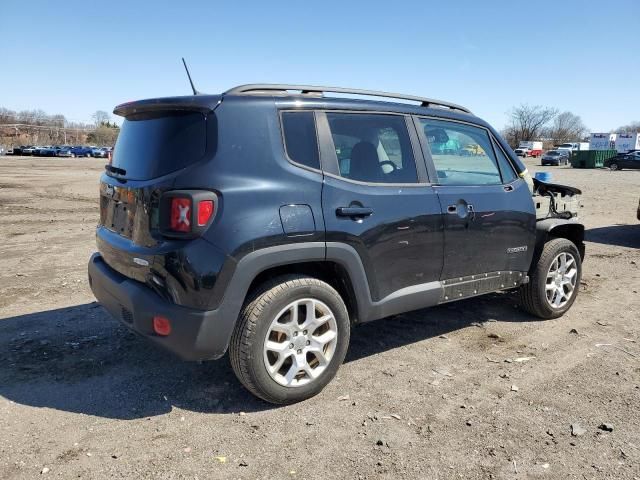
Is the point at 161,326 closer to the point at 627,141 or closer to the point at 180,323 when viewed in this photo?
the point at 180,323

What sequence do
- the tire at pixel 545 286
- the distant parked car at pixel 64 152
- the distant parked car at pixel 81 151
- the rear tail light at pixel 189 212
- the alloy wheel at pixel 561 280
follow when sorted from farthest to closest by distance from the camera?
1. the distant parked car at pixel 81 151
2. the distant parked car at pixel 64 152
3. the alloy wheel at pixel 561 280
4. the tire at pixel 545 286
5. the rear tail light at pixel 189 212

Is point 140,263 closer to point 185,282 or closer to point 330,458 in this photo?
point 185,282

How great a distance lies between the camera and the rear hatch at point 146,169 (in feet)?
9.82

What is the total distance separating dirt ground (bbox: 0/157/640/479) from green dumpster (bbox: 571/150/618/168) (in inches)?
1829

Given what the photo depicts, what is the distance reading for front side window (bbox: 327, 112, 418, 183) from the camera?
11.3 feet

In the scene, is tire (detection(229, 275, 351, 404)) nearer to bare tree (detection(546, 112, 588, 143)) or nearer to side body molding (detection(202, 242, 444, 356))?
side body molding (detection(202, 242, 444, 356))

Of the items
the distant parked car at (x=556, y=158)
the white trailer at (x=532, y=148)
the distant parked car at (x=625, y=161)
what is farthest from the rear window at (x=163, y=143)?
the white trailer at (x=532, y=148)

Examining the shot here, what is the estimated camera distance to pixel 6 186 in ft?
61.4

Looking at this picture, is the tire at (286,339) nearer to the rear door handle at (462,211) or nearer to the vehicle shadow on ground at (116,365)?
the vehicle shadow on ground at (116,365)

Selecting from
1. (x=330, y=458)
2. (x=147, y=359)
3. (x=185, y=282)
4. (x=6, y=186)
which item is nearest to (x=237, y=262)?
(x=185, y=282)

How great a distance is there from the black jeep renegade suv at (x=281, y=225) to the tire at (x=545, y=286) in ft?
2.88

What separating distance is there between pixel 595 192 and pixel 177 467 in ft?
66.5

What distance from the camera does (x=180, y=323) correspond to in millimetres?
2881

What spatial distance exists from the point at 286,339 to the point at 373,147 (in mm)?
1470
